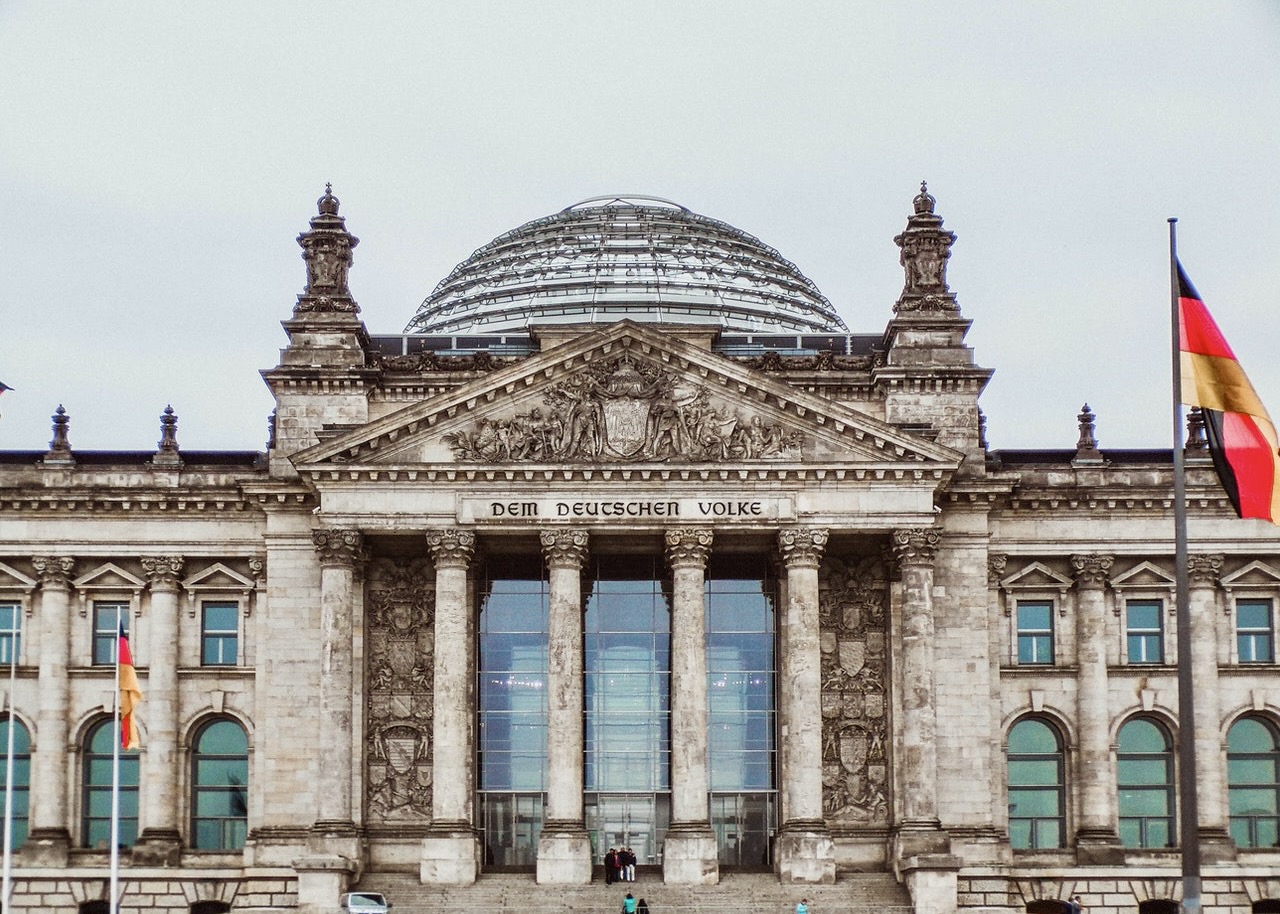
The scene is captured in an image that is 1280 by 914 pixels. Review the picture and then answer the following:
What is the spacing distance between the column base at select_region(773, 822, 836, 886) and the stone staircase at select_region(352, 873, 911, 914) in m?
0.34

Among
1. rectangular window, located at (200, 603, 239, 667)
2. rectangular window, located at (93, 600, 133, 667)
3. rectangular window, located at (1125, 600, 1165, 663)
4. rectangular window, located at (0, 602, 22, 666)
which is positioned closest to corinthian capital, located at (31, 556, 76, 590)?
rectangular window, located at (93, 600, 133, 667)

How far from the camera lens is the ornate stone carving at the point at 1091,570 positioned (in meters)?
74.4

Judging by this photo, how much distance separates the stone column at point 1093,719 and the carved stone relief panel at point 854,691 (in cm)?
702

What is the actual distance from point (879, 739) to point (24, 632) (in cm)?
2973

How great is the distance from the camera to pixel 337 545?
69.7m

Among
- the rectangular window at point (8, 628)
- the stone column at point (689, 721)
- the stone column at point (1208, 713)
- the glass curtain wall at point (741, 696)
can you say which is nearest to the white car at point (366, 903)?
the stone column at point (689, 721)

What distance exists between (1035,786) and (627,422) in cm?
1916

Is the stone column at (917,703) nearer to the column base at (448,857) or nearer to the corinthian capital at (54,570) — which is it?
the column base at (448,857)

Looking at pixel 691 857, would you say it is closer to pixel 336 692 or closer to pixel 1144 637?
pixel 336 692

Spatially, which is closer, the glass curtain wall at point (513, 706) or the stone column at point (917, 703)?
the stone column at point (917, 703)

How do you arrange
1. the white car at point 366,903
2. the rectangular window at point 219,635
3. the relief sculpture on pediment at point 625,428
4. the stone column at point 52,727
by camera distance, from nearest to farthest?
the white car at point 366,903
the relief sculpture on pediment at point 625,428
the stone column at point 52,727
the rectangular window at point 219,635

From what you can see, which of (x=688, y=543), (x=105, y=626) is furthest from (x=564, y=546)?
(x=105, y=626)

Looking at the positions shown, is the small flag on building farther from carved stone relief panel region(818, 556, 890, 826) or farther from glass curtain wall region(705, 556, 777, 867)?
carved stone relief panel region(818, 556, 890, 826)

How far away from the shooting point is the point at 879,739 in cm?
7200
